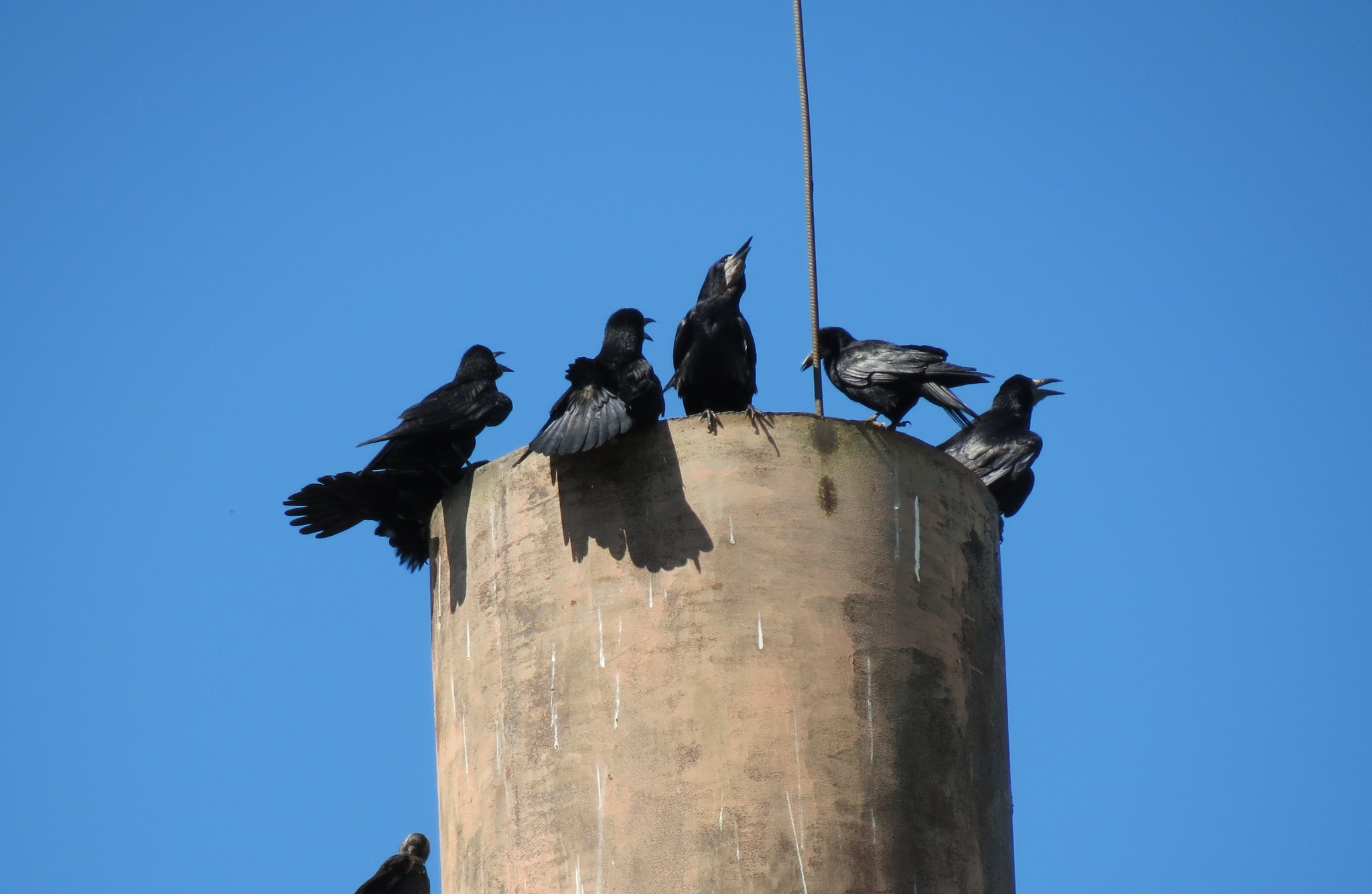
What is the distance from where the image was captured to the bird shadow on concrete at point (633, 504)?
6.98 m

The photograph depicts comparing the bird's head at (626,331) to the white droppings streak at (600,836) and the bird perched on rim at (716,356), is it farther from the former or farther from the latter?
the white droppings streak at (600,836)

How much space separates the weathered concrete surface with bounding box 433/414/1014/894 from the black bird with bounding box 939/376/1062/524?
3.13m

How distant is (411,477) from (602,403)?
1.51m

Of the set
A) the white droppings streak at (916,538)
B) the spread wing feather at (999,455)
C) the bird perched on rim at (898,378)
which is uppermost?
the bird perched on rim at (898,378)

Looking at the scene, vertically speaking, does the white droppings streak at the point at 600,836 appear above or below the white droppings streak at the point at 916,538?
below

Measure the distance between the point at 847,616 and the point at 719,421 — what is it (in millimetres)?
931

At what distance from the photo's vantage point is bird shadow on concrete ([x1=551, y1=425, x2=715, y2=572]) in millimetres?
6980

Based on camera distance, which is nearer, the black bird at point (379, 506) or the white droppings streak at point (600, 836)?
the white droppings streak at point (600, 836)

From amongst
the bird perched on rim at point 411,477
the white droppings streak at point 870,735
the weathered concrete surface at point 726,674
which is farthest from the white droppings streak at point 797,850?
the bird perched on rim at point 411,477

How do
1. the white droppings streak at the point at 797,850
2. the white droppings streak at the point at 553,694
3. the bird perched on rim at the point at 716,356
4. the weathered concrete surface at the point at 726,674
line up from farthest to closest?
the bird perched on rim at the point at 716,356
the white droppings streak at the point at 553,694
the weathered concrete surface at the point at 726,674
the white droppings streak at the point at 797,850

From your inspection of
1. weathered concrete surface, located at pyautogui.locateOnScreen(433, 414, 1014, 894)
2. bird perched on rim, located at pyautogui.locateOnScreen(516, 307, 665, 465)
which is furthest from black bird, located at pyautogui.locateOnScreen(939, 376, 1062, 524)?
weathered concrete surface, located at pyautogui.locateOnScreen(433, 414, 1014, 894)

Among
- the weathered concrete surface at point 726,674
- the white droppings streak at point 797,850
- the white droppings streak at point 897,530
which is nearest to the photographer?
the white droppings streak at point 797,850

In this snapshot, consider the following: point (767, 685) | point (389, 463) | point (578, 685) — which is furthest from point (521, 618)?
point (389, 463)

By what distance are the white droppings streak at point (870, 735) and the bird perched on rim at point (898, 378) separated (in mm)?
3704
